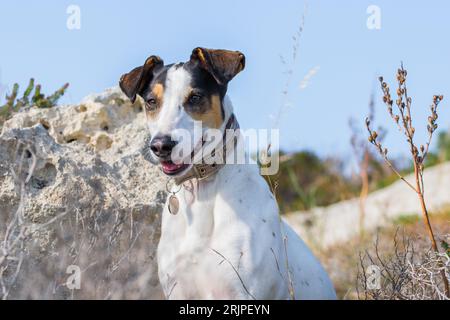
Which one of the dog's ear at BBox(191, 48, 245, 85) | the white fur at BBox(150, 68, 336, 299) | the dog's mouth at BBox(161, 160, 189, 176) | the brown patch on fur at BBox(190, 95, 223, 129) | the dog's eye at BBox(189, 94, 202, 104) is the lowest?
the white fur at BBox(150, 68, 336, 299)

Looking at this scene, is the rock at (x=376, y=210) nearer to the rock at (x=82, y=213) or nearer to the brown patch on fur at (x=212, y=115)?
the rock at (x=82, y=213)

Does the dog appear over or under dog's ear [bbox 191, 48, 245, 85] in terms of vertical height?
under

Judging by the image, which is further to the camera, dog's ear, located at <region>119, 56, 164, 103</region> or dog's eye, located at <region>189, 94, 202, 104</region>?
dog's ear, located at <region>119, 56, 164, 103</region>

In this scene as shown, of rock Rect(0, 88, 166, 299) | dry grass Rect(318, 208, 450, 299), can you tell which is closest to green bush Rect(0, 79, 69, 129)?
rock Rect(0, 88, 166, 299)

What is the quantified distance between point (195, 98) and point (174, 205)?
72 centimetres

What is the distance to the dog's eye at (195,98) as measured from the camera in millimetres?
5164

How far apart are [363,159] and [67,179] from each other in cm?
471

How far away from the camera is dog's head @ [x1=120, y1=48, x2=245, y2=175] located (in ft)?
16.4

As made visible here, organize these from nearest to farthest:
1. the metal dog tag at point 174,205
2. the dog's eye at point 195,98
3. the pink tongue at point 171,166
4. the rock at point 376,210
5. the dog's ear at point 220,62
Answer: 1. the pink tongue at point 171,166
2. the dog's eye at point 195,98
3. the dog's ear at point 220,62
4. the metal dog tag at point 174,205
5. the rock at point 376,210

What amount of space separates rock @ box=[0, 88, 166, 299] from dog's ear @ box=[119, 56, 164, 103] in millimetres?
792

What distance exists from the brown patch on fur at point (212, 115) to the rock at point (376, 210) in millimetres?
6581

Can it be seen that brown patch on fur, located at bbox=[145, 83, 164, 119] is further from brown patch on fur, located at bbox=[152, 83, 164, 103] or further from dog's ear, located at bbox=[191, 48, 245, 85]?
dog's ear, located at bbox=[191, 48, 245, 85]

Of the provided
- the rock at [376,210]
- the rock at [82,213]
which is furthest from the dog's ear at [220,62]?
the rock at [376,210]

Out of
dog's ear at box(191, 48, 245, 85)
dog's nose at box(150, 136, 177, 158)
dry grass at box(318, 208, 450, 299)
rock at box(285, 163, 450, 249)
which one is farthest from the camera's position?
rock at box(285, 163, 450, 249)
